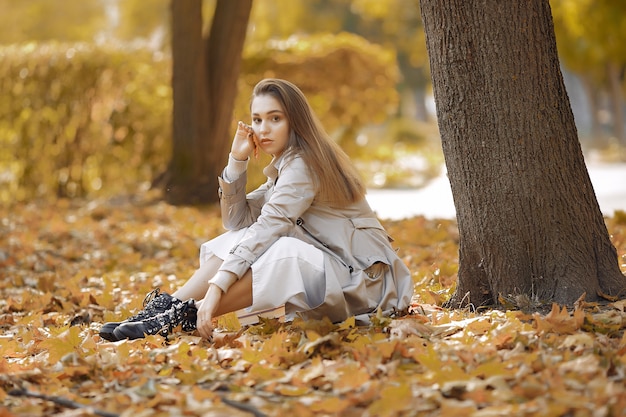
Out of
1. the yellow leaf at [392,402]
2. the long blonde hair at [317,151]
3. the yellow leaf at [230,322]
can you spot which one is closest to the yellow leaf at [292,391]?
the yellow leaf at [392,402]

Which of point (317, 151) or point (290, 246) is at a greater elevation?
point (317, 151)

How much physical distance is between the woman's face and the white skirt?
0.51 meters

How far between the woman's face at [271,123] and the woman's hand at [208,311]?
30.5 inches

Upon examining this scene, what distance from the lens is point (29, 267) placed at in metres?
6.90

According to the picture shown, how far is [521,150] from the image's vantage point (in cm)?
384

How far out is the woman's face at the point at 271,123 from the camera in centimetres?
402

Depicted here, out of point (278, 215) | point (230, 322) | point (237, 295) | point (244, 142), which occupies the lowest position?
point (230, 322)

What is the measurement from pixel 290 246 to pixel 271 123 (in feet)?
2.09

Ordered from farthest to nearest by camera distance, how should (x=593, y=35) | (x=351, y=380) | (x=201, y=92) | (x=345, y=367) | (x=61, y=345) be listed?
(x=593, y=35)
(x=201, y=92)
(x=61, y=345)
(x=345, y=367)
(x=351, y=380)

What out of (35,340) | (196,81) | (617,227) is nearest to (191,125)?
(196,81)

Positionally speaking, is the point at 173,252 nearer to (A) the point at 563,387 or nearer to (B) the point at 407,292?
(B) the point at 407,292

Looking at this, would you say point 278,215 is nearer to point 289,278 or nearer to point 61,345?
point 289,278

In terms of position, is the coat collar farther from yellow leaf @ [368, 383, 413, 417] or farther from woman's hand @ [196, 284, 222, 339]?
yellow leaf @ [368, 383, 413, 417]

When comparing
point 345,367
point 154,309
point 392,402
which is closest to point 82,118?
point 154,309
